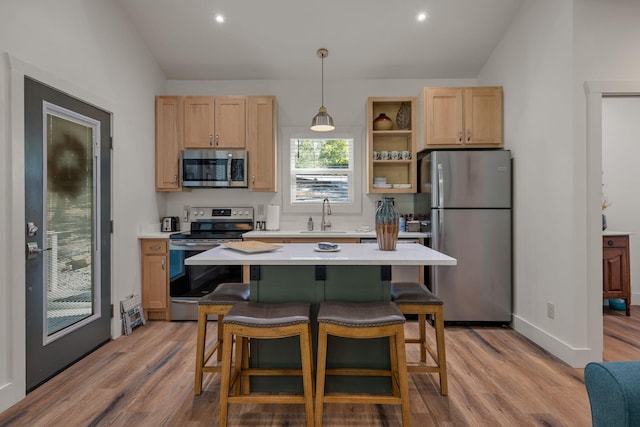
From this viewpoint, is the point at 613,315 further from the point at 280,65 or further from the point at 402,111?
the point at 280,65

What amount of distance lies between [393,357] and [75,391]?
6.71ft

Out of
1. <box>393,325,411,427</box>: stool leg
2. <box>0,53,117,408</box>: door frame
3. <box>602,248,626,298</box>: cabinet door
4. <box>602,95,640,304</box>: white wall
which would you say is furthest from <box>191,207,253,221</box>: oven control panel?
<box>602,95,640,304</box>: white wall

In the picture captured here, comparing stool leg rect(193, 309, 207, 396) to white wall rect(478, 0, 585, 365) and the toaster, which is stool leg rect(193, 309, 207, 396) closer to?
the toaster

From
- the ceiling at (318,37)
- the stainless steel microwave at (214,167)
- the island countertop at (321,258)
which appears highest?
the ceiling at (318,37)

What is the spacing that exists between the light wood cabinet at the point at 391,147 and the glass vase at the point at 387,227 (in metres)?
1.88

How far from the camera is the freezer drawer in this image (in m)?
3.42

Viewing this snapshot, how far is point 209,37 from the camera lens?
3.74m

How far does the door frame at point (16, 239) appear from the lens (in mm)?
2076

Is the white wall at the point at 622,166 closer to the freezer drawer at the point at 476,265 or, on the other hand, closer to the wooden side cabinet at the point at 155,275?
the freezer drawer at the point at 476,265

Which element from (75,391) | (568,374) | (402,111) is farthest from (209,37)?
(568,374)

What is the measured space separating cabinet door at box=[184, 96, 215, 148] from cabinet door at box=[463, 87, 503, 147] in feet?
9.20

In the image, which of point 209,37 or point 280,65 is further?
point 280,65

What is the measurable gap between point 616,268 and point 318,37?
13.2 feet

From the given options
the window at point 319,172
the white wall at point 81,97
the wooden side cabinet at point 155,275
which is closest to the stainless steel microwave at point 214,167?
the white wall at point 81,97
